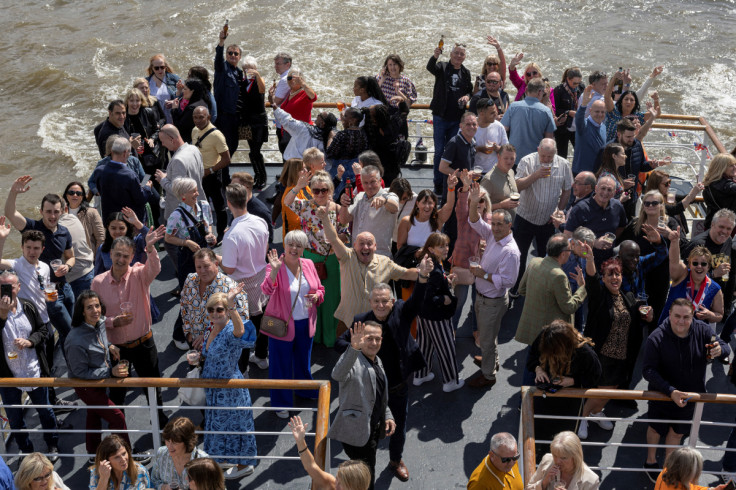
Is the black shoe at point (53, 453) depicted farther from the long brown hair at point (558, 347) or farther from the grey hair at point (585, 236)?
the grey hair at point (585, 236)

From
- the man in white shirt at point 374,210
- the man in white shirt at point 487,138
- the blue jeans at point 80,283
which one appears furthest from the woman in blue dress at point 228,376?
the man in white shirt at point 487,138

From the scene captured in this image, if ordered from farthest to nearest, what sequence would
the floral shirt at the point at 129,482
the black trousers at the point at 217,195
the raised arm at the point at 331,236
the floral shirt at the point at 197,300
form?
the black trousers at the point at 217,195
the raised arm at the point at 331,236
the floral shirt at the point at 197,300
the floral shirt at the point at 129,482

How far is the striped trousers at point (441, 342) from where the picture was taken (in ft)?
25.4

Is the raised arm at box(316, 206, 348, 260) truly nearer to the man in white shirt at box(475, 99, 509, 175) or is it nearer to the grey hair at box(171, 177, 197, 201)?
the grey hair at box(171, 177, 197, 201)

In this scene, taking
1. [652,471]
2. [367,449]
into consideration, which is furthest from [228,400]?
[652,471]

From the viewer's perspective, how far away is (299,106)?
10.8 metres

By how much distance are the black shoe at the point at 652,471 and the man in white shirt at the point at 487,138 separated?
13.0ft

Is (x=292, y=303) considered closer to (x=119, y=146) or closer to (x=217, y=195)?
(x=119, y=146)

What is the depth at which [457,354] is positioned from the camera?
8.54 m

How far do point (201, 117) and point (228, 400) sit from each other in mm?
4156

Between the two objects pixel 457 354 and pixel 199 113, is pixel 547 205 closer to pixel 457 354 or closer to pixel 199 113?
pixel 457 354

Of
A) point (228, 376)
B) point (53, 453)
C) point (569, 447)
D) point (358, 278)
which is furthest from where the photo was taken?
point (358, 278)

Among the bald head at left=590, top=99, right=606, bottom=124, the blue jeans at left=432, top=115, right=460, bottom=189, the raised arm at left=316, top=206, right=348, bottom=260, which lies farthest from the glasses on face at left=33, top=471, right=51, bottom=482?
the bald head at left=590, top=99, right=606, bottom=124

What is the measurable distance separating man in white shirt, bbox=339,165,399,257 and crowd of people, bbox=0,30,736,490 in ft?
0.06
